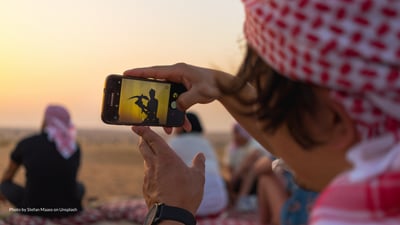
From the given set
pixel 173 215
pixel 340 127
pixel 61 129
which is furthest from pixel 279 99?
pixel 61 129

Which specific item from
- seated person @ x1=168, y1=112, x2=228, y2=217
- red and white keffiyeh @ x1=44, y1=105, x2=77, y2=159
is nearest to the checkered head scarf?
seated person @ x1=168, y1=112, x2=228, y2=217

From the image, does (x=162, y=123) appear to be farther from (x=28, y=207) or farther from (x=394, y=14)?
(x=28, y=207)

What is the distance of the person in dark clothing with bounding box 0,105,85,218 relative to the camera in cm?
498

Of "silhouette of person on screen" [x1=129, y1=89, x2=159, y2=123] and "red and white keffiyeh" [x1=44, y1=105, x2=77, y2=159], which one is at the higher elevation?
"silhouette of person on screen" [x1=129, y1=89, x2=159, y2=123]

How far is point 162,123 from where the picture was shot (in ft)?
5.27

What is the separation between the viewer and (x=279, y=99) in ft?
3.31

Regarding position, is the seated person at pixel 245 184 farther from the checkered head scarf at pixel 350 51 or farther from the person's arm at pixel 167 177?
the checkered head scarf at pixel 350 51

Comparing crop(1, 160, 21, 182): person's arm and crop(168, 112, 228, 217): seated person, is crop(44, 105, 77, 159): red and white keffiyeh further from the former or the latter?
crop(168, 112, 228, 217): seated person

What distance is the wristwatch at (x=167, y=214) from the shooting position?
1.47 meters

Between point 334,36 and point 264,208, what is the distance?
4.43 meters

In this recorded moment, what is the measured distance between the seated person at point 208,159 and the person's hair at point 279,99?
3.85 meters

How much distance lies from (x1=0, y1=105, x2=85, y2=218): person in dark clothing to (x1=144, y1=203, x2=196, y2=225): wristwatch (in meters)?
3.60

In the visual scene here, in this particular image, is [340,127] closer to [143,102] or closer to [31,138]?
[143,102]

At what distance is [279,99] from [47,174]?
4271 millimetres
